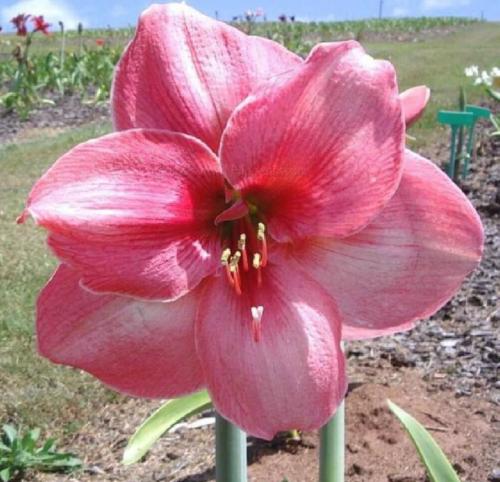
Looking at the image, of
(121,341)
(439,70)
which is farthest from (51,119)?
(121,341)

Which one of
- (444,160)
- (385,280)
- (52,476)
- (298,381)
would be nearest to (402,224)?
(385,280)

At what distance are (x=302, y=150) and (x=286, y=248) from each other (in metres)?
0.10

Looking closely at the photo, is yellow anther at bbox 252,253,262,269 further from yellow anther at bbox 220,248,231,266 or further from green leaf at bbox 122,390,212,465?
green leaf at bbox 122,390,212,465

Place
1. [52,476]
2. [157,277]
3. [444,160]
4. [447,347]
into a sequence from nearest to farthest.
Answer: [157,277] < [52,476] < [447,347] < [444,160]

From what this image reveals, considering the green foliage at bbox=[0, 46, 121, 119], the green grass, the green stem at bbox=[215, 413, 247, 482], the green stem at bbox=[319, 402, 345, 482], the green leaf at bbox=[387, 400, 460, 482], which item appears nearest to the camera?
the green stem at bbox=[215, 413, 247, 482]

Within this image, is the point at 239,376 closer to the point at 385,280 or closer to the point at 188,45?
the point at 385,280

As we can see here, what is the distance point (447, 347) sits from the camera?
3.38 meters

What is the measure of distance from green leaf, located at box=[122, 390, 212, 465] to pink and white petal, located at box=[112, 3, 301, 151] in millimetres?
598

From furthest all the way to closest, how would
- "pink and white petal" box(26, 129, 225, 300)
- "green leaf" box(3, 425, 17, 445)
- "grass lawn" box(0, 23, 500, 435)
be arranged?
"grass lawn" box(0, 23, 500, 435), "green leaf" box(3, 425, 17, 445), "pink and white petal" box(26, 129, 225, 300)

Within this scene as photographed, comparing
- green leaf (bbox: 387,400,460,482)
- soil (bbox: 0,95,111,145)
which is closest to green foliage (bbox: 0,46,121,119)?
soil (bbox: 0,95,111,145)

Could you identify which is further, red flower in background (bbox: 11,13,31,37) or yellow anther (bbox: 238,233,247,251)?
red flower in background (bbox: 11,13,31,37)

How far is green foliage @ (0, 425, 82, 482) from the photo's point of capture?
98.3 inches

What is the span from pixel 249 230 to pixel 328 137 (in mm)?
115

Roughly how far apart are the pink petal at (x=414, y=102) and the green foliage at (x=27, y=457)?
206cm
